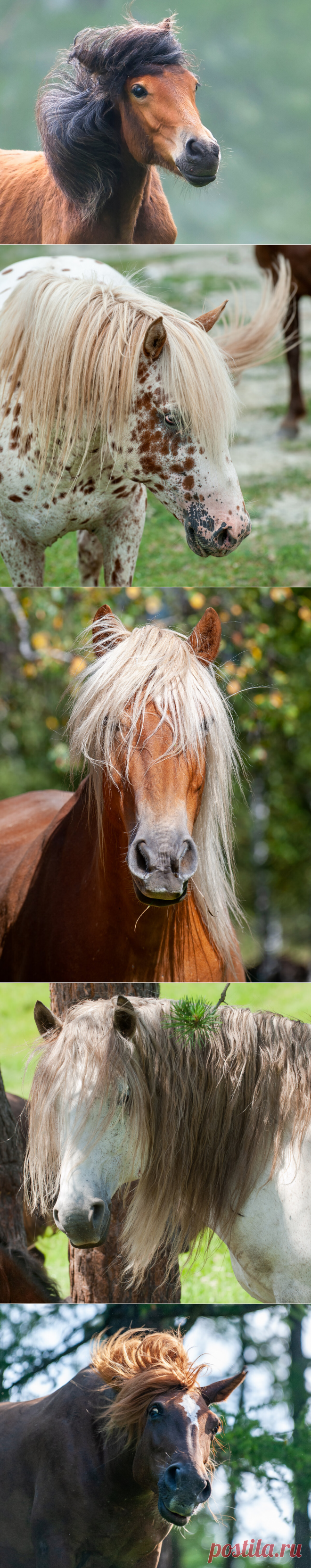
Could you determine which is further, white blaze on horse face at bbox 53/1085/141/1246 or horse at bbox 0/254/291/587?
horse at bbox 0/254/291/587

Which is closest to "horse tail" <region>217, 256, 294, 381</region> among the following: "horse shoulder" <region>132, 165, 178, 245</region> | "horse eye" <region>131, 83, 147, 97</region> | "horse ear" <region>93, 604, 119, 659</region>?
"horse shoulder" <region>132, 165, 178, 245</region>

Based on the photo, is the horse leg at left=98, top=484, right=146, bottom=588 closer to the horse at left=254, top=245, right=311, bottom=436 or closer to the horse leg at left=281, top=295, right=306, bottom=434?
the horse at left=254, top=245, right=311, bottom=436

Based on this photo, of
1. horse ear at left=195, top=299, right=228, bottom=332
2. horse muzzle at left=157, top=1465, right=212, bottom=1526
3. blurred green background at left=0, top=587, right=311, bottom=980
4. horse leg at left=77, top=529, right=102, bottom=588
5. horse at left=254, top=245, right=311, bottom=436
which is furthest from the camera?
horse at left=254, top=245, right=311, bottom=436

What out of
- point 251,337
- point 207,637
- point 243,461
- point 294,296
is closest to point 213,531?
point 207,637

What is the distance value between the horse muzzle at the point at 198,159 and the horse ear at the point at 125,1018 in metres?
1.91

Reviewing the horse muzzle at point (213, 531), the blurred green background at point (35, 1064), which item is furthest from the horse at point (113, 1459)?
the horse muzzle at point (213, 531)

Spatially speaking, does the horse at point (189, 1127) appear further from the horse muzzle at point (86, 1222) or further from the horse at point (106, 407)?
the horse at point (106, 407)

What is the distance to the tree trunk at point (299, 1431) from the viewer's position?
1923mm

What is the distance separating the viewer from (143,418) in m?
2.33

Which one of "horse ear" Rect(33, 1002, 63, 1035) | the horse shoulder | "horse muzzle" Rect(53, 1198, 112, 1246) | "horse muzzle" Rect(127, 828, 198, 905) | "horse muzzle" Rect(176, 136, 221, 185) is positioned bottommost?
"horse muzzle" Rect(53, 1198, 112, 1246)

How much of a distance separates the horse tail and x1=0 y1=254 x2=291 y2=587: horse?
277mm

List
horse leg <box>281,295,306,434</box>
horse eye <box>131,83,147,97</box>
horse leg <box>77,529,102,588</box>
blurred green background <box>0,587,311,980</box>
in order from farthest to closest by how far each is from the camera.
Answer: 1. horse leg <box>281,295,306,434</box>
2. blurred green background <box>0,587,311,980</box>
3. horse leg <box>77,529,102,588</box>
4. horse eye <box>131,83,147,97</box>

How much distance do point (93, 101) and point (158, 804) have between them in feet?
6.03

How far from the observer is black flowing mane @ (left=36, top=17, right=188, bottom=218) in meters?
2.65
